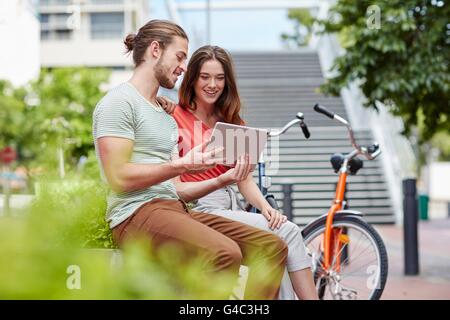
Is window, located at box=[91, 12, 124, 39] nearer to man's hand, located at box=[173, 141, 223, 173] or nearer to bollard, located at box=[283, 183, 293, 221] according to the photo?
bollard, located at box=[283, 183, 293, 221]

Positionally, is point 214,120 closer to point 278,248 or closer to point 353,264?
point 278,248

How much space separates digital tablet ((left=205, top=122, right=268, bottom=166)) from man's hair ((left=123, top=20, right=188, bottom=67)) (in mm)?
307

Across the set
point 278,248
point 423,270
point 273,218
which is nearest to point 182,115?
point 273,218

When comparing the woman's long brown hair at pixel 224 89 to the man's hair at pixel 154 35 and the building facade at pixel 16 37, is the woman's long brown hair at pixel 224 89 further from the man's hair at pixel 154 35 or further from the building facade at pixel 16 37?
the building facade at pixel 16 37

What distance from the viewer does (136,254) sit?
45.4 inches

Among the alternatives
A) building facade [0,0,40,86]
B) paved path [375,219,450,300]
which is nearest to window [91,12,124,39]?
building facade [0,0,40,86]

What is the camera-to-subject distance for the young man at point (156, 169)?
251 cm

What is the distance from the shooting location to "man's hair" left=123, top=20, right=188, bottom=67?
8.82ft

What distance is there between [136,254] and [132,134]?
4.81 feet

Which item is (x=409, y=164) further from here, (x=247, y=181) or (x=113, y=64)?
(x=113, y=64)

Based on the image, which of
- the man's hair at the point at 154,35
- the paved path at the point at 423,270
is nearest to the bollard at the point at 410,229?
the paved path at the point at 423,270

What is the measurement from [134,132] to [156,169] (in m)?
0.18

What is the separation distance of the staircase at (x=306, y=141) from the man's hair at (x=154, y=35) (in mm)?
9998

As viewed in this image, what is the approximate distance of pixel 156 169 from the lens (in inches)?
99.8
